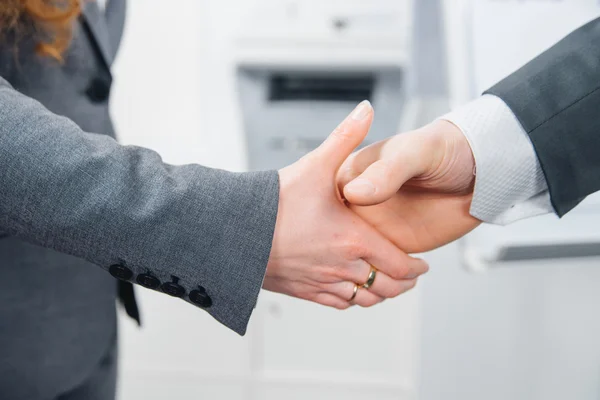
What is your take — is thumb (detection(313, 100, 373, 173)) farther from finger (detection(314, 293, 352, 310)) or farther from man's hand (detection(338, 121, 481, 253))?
finger (detection(314, 293, 352, 310))

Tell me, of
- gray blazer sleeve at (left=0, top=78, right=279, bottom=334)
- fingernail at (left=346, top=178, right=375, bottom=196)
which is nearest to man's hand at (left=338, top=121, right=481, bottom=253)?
fingernail at (left=346, top=178, right=375, bottom=196)

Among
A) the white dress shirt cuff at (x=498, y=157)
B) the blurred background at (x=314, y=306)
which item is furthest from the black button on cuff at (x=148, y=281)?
the blurred background at (x=314, y=306)

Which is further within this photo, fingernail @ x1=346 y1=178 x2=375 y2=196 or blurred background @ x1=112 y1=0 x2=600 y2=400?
blurred background @ x1=112 y1=0 x2=600 y2=400

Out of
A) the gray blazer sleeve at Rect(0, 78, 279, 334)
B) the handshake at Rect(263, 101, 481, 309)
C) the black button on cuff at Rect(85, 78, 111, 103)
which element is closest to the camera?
the gray blazer sleeve at Rect(0, 78, 279, 334)

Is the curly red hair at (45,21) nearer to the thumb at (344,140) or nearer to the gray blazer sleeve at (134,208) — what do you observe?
the gray blazer sleeve at (134,208)

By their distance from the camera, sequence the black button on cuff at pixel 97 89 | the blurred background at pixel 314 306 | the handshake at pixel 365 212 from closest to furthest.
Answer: the handshake at pixel 365 212
the black button on cuff at pixel 97 89
the blurred background at pixel 314 306

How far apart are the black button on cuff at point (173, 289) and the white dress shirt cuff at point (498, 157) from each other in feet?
1.04

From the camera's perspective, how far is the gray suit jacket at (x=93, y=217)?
464mm

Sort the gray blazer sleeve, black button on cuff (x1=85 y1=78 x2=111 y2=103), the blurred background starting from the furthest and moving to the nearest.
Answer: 1. the blurred background
2. black button on cuff (x1=85 y1=78 x2=111 y2=103)
3. the gray blazer sleeve

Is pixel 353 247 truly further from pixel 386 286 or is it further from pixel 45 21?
pixel 45 21

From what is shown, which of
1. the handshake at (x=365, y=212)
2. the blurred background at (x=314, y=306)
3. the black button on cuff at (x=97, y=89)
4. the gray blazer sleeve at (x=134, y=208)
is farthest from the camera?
the blurred background at (x=314, y=306)

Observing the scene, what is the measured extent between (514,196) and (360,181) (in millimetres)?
198

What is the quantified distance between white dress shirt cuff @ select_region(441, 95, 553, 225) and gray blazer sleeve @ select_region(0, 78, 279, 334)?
0.22m

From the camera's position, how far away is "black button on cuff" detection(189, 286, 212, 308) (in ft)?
1.71
